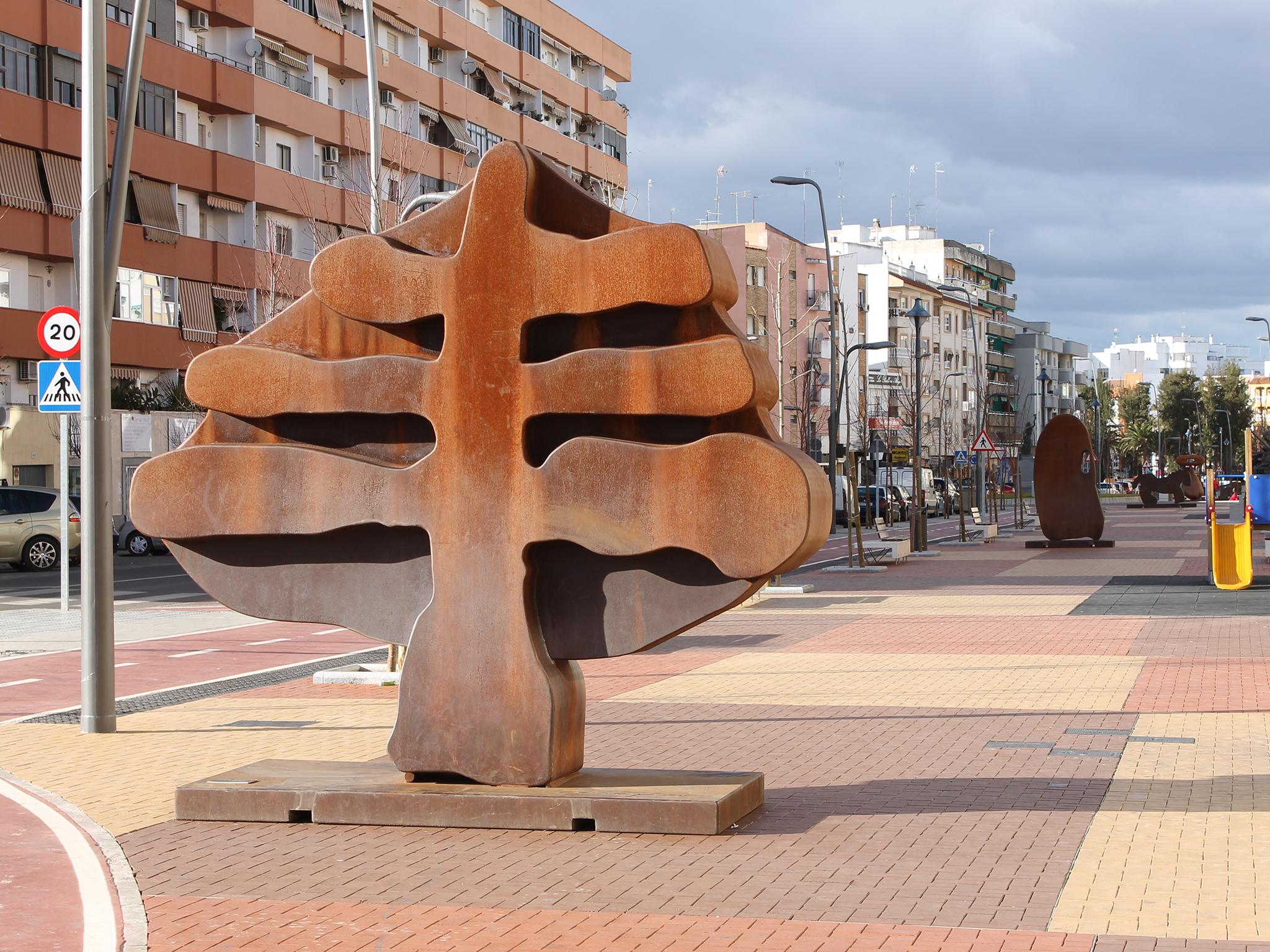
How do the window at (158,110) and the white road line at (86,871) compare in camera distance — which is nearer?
the white road line at (86,871)

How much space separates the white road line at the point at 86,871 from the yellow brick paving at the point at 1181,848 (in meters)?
3.55

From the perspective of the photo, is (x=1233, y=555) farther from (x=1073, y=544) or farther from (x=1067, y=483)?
(x=1073, y=544)

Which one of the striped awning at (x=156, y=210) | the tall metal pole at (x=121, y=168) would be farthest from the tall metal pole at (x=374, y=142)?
the striped awning at (x=156, y=210)

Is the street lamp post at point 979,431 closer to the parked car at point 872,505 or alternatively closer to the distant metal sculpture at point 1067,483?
the parked car at point 872,505

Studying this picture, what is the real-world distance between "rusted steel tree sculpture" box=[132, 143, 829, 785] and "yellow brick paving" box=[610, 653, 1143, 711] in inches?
198

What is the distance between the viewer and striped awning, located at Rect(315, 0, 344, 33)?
190ft

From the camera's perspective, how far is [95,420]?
1191 cm

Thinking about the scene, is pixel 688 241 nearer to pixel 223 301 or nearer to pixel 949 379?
pixel 223 301

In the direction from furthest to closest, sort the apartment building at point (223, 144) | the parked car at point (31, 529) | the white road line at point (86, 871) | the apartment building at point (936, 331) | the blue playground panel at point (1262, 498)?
the apartment building at point (936, 331)
the apartment building at point (223, 144)
the parked car at point (31, 529)
the blue playground panel at point (1262, 498)
the white road line at point (86, 871)

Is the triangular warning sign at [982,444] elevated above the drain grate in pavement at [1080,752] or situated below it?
above

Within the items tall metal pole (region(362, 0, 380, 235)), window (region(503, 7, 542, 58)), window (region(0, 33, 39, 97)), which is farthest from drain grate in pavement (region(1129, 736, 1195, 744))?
window (region(503, 7, 542, 58))

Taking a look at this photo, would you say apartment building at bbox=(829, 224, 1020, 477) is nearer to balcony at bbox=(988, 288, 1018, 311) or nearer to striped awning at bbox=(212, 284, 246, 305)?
balcony at bbox=(988, 288, 1018, 311)

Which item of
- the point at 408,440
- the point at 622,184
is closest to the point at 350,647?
the point at 408,440

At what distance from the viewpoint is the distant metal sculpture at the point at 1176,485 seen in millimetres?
78625
